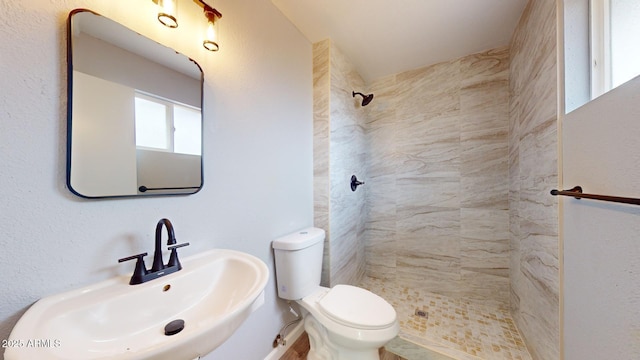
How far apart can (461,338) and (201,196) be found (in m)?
1.89

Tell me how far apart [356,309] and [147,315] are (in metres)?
0.96

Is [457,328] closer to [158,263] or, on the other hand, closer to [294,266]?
[294,266]

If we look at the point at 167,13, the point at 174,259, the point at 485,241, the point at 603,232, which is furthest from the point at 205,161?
the point at 485,241

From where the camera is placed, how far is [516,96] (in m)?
1.56

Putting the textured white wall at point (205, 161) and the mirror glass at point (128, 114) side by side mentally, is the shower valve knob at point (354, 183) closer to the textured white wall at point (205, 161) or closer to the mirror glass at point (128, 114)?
the textured white wall at point (205, 161)

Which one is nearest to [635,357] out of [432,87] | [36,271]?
[36,271]

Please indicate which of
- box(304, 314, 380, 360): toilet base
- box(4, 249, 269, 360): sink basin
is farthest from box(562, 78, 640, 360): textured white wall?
box(4, 249, 269, 360): sink basin

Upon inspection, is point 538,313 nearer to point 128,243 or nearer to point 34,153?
point 128,243

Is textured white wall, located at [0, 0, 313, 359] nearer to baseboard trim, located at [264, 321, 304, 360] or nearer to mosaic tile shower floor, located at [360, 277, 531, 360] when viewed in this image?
baseboard trim, located at [264, 321, 304, 360]

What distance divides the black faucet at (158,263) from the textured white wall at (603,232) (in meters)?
1.45

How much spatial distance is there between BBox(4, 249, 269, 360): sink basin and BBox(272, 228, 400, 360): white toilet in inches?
18.8

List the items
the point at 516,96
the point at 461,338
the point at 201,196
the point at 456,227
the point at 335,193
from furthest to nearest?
the point at 456,227, the point at 335,193, the point at 516,96, the point at 461,338, the point at 201,196

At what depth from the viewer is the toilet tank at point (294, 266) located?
129 cm

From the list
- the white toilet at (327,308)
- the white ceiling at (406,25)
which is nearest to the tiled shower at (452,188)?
the white ceiling at (406,25)
